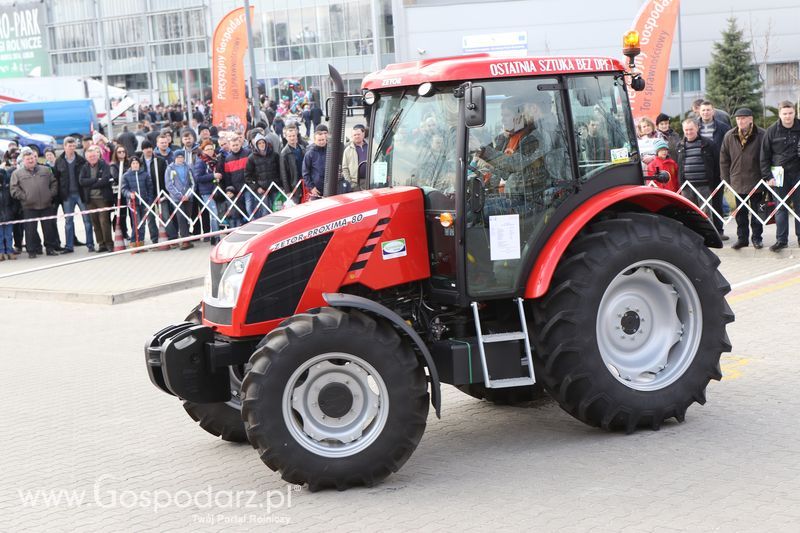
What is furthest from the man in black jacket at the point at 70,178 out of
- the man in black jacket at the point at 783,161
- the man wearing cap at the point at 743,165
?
the man in black jacket at the point at 783,161

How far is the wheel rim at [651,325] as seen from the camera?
272 inches

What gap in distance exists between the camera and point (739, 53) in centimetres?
3850

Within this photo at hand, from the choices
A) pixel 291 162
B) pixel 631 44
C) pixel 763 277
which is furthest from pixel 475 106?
pixel 291 162

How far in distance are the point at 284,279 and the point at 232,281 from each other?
33cm

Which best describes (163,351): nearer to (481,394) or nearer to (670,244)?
(481,394)

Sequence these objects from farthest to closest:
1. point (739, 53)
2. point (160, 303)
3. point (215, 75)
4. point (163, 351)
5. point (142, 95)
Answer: point (142, 95) → point (739, 53) → point (215, 75) → point (160, 303) → point (163, 351)

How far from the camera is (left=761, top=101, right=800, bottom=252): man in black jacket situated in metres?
13.3

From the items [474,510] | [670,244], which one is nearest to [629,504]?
[474,510]

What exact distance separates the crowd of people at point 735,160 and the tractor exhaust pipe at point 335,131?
6.66 metres

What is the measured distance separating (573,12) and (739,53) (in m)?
10.1

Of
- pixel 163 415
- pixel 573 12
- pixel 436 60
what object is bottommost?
pixel 163 415

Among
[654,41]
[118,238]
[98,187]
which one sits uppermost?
[654,41]

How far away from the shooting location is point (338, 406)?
6.09 m

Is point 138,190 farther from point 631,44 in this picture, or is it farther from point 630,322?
point 630,322
